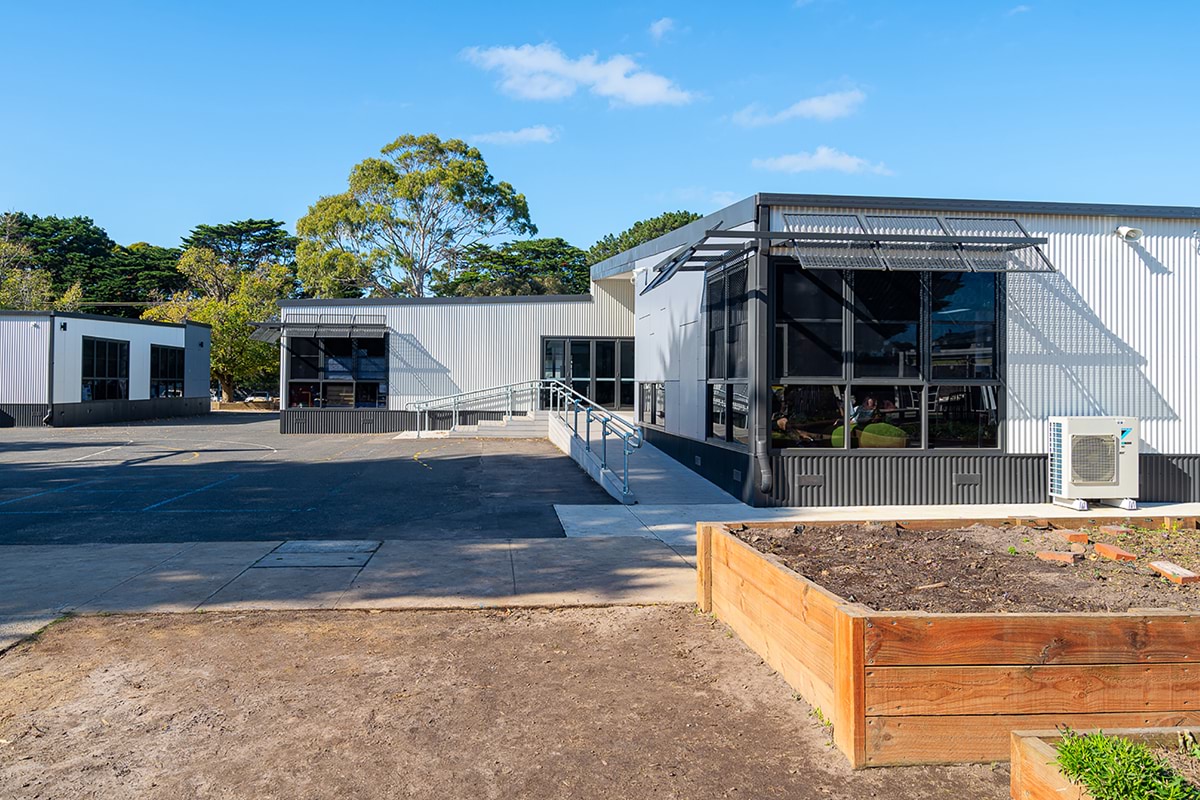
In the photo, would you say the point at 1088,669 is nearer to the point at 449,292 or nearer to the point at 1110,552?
the point at 1110,552

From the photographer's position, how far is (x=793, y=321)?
1130 centimetres

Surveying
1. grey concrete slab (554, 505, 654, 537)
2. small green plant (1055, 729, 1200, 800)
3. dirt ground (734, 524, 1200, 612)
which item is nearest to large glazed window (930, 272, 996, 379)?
grey concrete slab (554, 505, 654, 537)

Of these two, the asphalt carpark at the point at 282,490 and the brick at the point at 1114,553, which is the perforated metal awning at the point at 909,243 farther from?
the brick at the point at 1114,553

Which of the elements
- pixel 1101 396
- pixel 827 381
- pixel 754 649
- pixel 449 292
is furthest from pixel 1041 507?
pixel 449 292

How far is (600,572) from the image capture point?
24.3 ft

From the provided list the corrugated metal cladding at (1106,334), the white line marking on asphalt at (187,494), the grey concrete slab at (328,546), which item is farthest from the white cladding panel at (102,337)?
the corrugated metal cladding at (1106,334)

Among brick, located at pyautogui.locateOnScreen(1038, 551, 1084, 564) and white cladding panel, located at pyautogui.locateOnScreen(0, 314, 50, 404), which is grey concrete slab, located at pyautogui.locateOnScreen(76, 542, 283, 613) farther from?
white cladding panel, located at pyautogui.locateOnScreen(0, 314, 50, 404)

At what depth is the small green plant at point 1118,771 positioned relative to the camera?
8.52 ft

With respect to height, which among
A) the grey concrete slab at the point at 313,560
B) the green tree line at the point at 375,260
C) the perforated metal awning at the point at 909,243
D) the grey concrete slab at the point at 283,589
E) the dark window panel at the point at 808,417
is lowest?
the grey concrete slab at the point at 283,589

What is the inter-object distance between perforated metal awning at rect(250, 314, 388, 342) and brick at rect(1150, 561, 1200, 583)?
23.0 metres

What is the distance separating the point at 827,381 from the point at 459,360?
1645 centimetres

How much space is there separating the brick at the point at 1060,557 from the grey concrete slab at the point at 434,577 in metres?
3.87

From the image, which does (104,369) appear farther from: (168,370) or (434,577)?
(434,577)

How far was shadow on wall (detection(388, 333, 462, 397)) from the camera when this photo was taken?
84.3 ft
